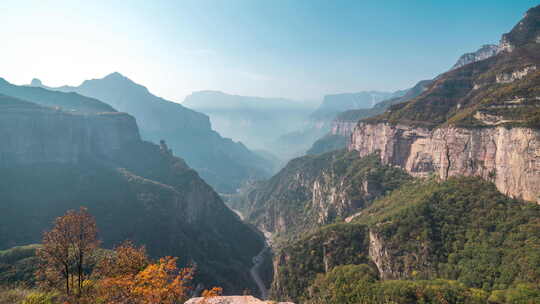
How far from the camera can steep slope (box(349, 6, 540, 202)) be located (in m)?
58.6

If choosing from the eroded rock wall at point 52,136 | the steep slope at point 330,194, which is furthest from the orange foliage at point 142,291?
the eroded rock wall at point 52,136

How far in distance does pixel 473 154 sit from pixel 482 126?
25.6ft

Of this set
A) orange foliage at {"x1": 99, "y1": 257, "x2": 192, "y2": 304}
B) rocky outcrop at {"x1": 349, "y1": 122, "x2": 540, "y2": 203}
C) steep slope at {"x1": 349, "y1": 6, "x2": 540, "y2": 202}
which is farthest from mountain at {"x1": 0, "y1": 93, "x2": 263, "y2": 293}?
orange foliage at {"x1": 99, "y1": 257, "x2": 192, "y2": 304}

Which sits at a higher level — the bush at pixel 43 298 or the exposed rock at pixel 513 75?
the exposed rock at pixel 513 75

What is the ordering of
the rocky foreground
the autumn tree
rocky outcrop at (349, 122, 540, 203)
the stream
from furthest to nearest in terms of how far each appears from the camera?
the stream → rocky outcrop at (349, 122, 540, 203) → the autumn tree → the rocky foreground

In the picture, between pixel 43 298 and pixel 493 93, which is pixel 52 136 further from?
pixel 493 93

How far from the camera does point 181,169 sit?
531 ft

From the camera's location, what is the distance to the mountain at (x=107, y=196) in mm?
99812

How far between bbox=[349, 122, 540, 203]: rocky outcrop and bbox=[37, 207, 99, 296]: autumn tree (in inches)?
2983

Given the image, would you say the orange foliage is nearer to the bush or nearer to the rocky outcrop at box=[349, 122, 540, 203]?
the bush

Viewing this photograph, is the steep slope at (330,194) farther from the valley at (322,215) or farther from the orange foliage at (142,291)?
the orange foliage at (142,291)

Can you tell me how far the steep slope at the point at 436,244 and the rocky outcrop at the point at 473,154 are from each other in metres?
3.47

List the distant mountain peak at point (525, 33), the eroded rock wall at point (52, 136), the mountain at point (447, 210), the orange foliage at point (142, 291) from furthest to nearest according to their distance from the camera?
the eroded rock wall at point (52, 136) → the distant mountain peak at point (525, 33) → the mountain at point (447, 210) → the orange foliage at point (142, 291)

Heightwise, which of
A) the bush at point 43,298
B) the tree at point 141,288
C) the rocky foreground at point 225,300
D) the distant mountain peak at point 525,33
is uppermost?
the distant mountain peak at point 525,33
